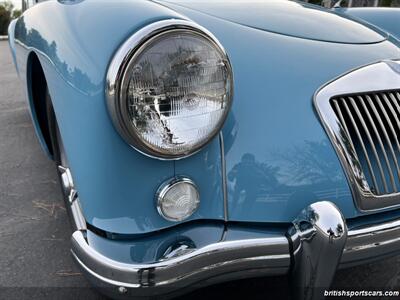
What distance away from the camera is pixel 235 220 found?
4.20 ft

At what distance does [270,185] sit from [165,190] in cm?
32

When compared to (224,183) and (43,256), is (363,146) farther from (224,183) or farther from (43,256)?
(43,256)

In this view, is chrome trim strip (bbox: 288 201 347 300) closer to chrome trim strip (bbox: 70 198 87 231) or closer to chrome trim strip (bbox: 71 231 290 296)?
chrome trim strip (bbox: 71 231 290 296)

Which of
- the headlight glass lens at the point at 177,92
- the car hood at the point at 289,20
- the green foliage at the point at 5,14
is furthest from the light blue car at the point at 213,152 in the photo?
the green foliage at the point at 5,14

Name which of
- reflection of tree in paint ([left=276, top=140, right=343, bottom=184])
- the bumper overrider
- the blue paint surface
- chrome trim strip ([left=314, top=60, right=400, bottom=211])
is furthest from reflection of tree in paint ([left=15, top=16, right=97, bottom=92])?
chrome trim strip ([left=314, top=60, right=400, bottom=211])

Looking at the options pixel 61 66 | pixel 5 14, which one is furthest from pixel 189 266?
pixel 5 14

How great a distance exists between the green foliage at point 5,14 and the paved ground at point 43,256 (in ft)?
46.1

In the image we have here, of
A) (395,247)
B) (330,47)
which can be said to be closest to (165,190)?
(395,247)

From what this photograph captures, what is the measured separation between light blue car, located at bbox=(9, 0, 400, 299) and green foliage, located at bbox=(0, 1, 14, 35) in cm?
1565

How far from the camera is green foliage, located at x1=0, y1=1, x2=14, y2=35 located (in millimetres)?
15141

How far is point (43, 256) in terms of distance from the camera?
1966mm

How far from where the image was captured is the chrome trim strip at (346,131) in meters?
1.35

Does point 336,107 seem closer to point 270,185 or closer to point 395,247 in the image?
point 270,185

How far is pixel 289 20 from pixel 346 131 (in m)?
0.65
